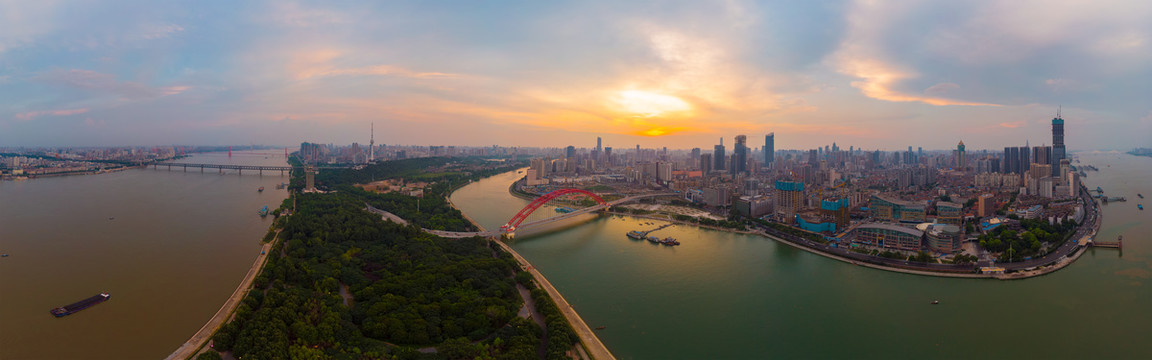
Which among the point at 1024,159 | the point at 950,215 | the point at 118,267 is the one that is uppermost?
the point at 1024,159

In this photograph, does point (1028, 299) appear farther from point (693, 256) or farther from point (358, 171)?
point (358, 171)

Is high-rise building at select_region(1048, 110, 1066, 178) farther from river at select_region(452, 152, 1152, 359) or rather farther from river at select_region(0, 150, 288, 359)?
river at select_region(0, 150, 288, 359)

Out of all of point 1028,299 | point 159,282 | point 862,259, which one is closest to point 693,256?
point 862,259

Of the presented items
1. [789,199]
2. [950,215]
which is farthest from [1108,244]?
[789,199]

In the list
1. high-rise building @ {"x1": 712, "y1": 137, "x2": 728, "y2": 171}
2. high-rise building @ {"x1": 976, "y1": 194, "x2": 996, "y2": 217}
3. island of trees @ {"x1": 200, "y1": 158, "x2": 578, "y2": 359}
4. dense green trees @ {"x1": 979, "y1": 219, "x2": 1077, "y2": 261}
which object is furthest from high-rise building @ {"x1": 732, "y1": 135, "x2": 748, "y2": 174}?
island of trees @ {"x1": 200, "y1": 158, "x2": 578, "y2": 359}

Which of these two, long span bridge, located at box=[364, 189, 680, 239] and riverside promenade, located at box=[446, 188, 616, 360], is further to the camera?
long span bridge, located at box=[364, 189, 680, 239]

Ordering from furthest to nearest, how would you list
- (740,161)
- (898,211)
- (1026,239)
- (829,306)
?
(740,161) < (898,211) < (1026,239) < (829,306)

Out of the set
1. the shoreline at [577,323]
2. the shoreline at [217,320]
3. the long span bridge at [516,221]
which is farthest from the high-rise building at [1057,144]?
the shoreline at [217,320]

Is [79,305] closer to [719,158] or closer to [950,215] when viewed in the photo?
[950,215]
